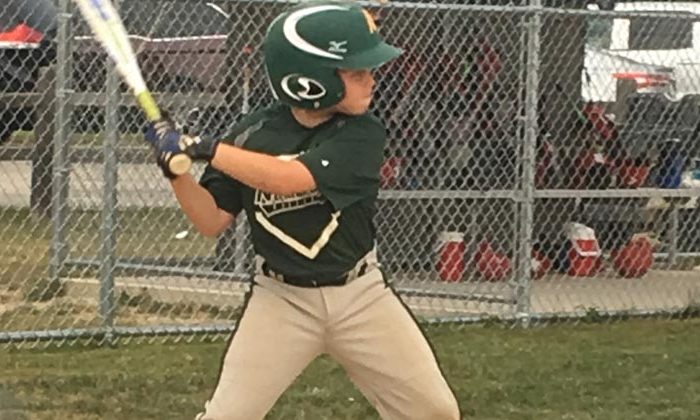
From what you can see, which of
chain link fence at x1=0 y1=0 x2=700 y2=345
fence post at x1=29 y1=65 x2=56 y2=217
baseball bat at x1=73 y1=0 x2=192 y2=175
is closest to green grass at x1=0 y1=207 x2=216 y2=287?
chain link fence at x1=0 y1=0 x2=700 y2=345

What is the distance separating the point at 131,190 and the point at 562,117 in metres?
3.15

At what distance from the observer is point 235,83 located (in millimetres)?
9148

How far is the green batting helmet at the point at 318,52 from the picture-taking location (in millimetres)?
4383

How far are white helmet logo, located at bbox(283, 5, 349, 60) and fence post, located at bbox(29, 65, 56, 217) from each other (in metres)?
5.82

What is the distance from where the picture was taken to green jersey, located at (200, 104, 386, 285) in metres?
4.50

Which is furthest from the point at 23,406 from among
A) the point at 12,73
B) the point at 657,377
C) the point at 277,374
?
the point at 12,73

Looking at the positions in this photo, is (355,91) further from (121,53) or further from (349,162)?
(121,53)

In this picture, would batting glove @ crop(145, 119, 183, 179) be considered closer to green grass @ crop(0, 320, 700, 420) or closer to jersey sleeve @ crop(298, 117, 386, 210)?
jersey sleeve @ crop(298, 117, 386, 210)

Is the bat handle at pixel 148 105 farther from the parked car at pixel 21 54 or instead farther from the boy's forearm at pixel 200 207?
the parked car at pixel 21 54

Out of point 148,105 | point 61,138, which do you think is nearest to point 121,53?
point 148,105

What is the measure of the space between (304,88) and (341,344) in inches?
31.5

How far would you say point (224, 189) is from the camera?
4.68 m

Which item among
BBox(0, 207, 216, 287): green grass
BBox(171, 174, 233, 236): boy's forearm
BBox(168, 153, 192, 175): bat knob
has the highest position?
Result: BBox(168, 153, 192, 175): bat knob

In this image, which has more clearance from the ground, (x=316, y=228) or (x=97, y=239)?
(x=316, y=228)
